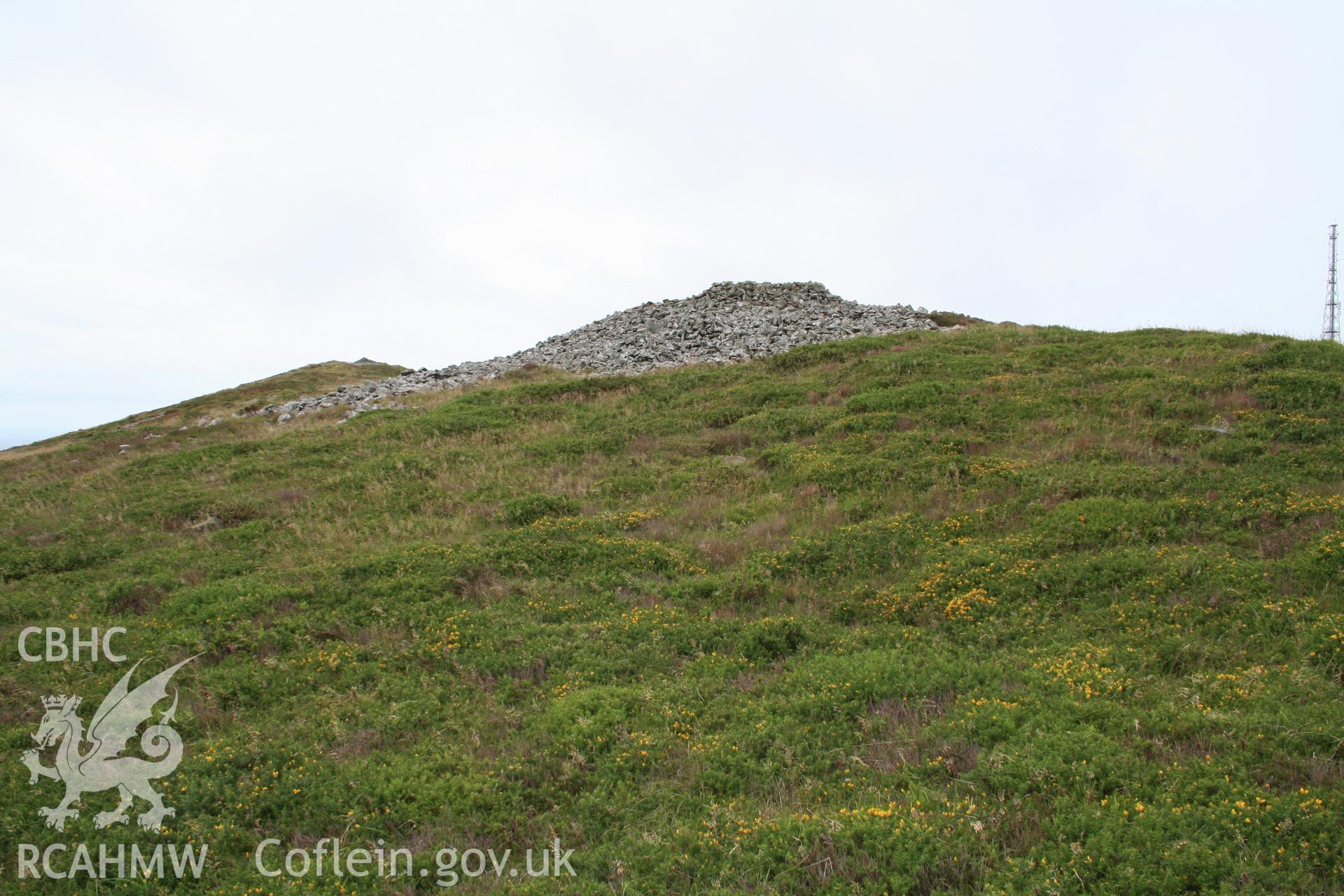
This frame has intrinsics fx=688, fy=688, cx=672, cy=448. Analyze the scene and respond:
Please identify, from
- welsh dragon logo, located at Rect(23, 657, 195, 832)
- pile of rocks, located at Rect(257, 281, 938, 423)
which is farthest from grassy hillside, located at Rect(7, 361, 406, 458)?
welsh dragon logo, located at Rect(23, 657, 195, 832)

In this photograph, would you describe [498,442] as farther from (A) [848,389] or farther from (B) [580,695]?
(B) [580,695]

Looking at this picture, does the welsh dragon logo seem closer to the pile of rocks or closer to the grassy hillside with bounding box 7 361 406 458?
the pile of rocks

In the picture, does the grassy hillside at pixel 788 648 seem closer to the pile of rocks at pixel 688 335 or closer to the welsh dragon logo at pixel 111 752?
the welsh dragon logo at pixel 111 752

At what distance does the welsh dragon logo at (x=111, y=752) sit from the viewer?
21.3 ft

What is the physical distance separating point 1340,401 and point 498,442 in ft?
66.5

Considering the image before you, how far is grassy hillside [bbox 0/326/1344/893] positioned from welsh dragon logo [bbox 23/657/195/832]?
0.58ft

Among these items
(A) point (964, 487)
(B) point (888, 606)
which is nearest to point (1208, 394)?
(A) point (964, 487)

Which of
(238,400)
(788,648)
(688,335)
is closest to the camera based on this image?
(788,648)

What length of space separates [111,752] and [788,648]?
766cm

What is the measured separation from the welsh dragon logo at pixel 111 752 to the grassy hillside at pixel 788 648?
18cm

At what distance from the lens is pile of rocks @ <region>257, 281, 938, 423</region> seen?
33.2 m

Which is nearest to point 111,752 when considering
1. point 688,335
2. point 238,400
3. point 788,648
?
point 788,648

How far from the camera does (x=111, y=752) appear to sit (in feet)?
23.9

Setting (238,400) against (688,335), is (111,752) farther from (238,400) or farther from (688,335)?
(238,400)
